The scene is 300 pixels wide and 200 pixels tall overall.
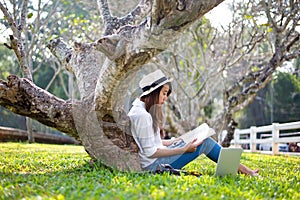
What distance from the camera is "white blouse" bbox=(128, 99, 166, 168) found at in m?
3.89

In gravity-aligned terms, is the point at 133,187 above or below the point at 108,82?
below

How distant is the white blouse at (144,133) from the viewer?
3.89 m

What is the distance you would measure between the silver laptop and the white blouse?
63 centimetres

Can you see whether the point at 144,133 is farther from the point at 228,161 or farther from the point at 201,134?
the point at 228,161

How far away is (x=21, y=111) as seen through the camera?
4.31 meters

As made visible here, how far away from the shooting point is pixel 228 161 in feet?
12.9

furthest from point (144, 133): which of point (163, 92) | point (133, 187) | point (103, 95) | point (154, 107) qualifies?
point (133, 187)

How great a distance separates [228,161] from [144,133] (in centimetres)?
86

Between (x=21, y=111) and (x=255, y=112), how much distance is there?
73.0 ft

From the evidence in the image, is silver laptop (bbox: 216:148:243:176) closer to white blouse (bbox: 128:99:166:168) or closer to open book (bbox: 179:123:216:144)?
open book (bbox: 179:123:216:144)

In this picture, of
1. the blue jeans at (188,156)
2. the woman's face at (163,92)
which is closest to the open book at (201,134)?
the blue jeans at (188,156)

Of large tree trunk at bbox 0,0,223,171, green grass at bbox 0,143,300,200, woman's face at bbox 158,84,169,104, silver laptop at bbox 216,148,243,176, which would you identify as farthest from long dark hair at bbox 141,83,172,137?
silver laptop at bbox 216,148,243,176

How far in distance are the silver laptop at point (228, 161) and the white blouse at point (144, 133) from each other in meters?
0.63

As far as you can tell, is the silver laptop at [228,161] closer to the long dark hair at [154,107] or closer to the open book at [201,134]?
the open book at [201,134]
